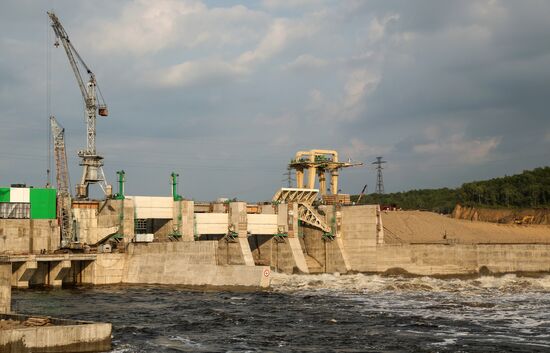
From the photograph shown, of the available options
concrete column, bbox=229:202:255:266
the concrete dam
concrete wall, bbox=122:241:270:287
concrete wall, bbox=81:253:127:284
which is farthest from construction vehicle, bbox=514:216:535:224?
concrete wall, bbox=81:253:127:284

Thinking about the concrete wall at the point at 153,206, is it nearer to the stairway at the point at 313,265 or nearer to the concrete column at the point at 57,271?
the concrete column at the point at 57,271

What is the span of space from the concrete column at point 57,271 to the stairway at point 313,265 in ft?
122

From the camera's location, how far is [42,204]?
306 feet

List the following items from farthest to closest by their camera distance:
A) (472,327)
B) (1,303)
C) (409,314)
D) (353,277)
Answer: (353,277)
(409,314)
(472,327)
(1,303)

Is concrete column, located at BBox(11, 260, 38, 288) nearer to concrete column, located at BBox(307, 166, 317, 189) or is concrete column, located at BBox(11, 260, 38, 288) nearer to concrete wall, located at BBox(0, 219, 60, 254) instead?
concrete wall, located at BBox(0, 219, 60, 254)

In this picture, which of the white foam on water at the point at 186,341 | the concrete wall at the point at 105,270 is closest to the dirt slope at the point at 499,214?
the concrete wall at the point at 105,270

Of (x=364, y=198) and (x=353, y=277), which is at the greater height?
(x=364, y=198)

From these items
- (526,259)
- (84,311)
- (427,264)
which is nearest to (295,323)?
(84,311)

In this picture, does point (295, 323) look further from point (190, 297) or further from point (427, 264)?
point (427, 264)

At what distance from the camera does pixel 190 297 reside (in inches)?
3041

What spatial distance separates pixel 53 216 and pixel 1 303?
4438cm

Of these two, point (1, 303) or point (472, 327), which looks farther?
point (472, 327)

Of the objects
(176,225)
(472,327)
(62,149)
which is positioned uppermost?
(62,149)

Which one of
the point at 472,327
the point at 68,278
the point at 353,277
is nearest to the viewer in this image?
the point at 472,327
